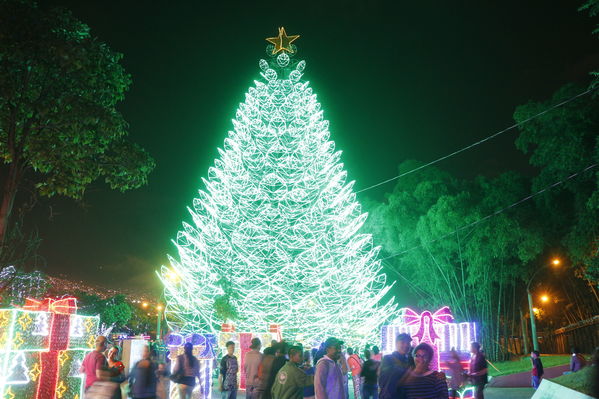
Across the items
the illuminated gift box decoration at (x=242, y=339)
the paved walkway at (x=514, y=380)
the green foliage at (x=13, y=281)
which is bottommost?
the paved walkway at (x=514, y=380)

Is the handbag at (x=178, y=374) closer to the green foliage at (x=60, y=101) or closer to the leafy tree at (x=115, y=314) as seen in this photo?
the green foliage at (x=60, y=101)

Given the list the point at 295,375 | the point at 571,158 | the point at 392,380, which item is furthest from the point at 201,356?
the point at 571,158

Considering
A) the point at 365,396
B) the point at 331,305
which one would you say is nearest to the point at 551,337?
the point at 331,305

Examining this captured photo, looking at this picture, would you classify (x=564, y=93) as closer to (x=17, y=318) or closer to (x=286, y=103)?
(x=286, y=103)

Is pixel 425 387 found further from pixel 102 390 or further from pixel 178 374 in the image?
pixel 178 374

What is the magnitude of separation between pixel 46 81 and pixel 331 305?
1562 centimetres

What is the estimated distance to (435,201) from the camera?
2767cm

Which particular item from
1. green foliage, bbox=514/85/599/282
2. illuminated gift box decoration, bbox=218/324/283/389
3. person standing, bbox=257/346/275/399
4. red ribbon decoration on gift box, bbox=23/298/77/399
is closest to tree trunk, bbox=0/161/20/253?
red ribbon decoration on gift box, bbox=23/298/77/399

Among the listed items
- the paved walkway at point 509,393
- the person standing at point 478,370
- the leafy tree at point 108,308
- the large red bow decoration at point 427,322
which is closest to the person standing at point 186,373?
the person standing at point 478,370

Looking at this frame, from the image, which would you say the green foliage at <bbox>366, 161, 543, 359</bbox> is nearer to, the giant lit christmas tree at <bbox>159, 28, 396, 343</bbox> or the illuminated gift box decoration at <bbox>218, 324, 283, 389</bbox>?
the giant lit christmas tree at <bbox>159, 28, 396, 343</bbox>

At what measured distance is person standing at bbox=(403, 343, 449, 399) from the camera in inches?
171

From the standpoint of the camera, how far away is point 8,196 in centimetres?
748

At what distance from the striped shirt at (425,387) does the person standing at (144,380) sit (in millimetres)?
4073

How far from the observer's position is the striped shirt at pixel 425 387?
14.2 ft
